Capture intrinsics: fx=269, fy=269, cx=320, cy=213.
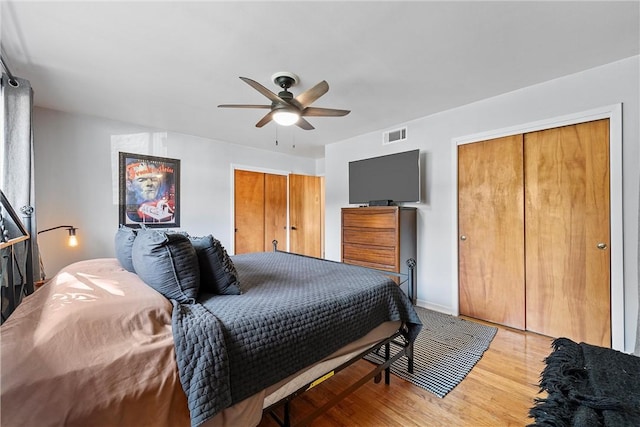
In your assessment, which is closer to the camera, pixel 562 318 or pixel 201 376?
pixel 201 376

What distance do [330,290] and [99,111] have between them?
351cm

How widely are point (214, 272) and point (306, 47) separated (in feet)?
5.53

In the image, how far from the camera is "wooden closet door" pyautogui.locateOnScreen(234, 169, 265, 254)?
15.3ft

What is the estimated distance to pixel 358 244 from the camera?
3.66 metres

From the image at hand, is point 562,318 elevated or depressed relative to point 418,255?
depressed

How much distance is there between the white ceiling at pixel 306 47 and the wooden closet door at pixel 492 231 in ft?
2.22

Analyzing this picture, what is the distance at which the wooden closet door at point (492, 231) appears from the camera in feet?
9.09

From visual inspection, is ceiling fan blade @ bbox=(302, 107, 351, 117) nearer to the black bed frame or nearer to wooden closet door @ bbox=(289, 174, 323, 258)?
the black bed frame

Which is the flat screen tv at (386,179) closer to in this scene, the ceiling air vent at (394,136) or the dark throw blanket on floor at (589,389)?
the ceiling air vent at (394,136)

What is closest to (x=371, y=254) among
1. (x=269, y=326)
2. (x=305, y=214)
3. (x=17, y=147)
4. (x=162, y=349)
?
(x=305, y=214)

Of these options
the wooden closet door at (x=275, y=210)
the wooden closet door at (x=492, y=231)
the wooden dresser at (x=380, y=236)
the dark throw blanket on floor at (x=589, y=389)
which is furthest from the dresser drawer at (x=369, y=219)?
the dark throw blanket on floor at (x=589, y=389)

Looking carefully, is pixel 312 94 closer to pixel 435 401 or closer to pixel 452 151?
pixel 452 151

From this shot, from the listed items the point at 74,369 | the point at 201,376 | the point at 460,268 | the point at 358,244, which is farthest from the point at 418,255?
the point at 74,369

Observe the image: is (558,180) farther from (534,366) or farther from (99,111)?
(99,111)
